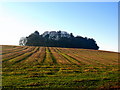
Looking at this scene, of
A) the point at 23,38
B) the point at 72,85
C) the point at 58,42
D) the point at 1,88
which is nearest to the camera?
the point at 1,88

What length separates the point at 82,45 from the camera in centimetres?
12975

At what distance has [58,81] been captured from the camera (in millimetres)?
14844

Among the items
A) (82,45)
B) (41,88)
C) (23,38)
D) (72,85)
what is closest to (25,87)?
(41,88)

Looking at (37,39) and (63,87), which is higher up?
(37,39)

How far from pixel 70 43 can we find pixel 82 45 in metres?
14.8

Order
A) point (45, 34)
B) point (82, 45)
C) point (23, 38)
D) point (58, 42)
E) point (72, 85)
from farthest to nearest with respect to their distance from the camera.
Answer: point (45, 34) < point (23, 38) < point (82, 45) < point (58, 42) < point (72, 85)

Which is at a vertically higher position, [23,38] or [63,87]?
[23,38]

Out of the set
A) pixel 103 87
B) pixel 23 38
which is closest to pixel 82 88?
pixel 103 87

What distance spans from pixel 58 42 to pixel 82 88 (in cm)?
10761

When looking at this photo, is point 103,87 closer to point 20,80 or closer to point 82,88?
point 82,88

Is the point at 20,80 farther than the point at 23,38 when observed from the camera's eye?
No

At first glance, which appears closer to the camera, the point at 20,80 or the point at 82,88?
the point at 82,88

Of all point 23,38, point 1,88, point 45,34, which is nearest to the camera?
point 1,88

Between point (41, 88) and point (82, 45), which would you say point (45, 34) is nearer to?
point (82, 45)
